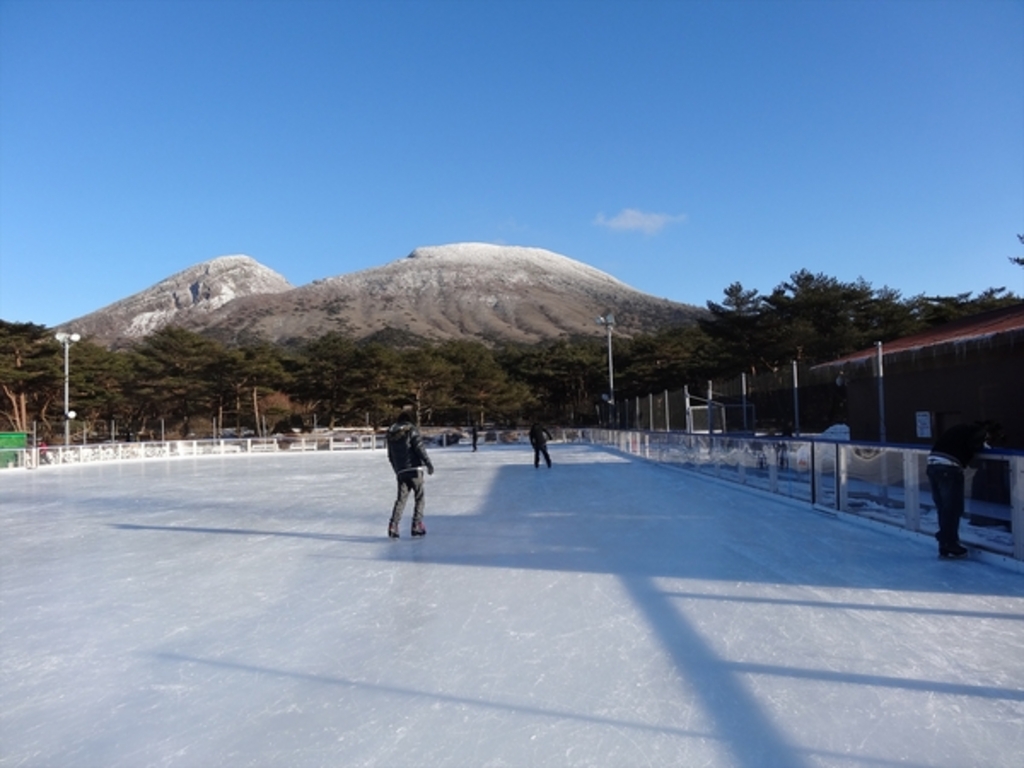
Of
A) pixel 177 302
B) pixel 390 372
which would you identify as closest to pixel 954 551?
pixel 390 372

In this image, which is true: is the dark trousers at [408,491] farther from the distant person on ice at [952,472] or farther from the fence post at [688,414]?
the fence post at [688,414]

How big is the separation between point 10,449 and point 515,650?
85.5 ft

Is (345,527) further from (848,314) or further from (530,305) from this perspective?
(530,305)

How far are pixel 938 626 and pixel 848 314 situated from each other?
3588 cm

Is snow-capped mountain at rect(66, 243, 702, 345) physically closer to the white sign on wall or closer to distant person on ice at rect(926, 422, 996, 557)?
the white sign on wall

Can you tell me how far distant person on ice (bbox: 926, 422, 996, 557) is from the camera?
18.9 ft

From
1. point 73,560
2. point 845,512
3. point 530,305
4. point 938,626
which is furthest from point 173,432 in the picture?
point 530,305

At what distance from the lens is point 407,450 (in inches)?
289

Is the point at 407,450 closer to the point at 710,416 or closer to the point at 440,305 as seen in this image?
the point at 710,416

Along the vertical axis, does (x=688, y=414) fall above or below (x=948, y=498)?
above

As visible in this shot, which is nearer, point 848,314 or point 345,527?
point 345,527

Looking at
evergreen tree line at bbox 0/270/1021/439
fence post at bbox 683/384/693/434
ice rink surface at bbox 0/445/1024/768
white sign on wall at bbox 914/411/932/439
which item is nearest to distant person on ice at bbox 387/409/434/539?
ice rink surface at bbox 0/445/1024/768

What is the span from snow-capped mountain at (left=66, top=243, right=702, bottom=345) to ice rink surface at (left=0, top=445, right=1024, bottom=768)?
379ft

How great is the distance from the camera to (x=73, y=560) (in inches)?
279
